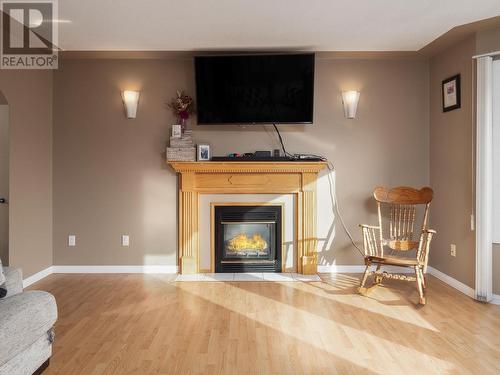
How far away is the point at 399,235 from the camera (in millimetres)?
4348

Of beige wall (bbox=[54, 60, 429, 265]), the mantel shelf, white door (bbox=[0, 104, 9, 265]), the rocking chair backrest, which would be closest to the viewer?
white door (bbox=[0, 104, 9, 265])

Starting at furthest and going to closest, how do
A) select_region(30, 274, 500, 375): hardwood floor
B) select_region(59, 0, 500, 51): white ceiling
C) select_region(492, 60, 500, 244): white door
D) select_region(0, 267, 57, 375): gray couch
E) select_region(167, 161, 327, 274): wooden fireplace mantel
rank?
1. select_region(167, 161, 327, 274): wooden fireplace mantel
2. select_region(492, 60, 500, 244): white door
3. select_region(59, 0, 500, 51): white ceiling
4. select_region(30, 274, 500, 375): hardwood floor
5. select_region(0, 267, 57, 375): gray couch

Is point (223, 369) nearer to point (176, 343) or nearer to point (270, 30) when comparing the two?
point (176, 343)

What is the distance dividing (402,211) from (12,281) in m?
3.77

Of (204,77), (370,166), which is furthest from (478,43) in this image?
(204,77)

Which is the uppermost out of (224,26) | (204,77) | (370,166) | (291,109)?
(224,26)

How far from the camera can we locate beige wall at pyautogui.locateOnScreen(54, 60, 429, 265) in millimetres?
4539

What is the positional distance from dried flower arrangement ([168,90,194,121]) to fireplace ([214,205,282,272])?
111cm

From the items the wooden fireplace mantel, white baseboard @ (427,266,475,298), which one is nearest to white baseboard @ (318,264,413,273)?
the wooden fireplace mantel

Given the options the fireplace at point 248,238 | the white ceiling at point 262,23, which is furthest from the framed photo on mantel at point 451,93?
the fireplace at point 248,238

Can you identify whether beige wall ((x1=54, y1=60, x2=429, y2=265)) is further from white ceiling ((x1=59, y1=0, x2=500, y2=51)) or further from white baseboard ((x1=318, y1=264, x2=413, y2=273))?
white ceiling ((x1=59, y1=0, x2=500, y2=51))

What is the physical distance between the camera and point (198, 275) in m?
4.39

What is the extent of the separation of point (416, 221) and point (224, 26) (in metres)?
2.98

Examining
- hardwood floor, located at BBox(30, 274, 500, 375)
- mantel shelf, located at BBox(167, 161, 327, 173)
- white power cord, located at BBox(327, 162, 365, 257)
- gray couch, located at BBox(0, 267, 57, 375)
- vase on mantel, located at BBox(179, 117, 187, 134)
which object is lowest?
hardwood floor, located at BBox(30, 274, 500, 375)
